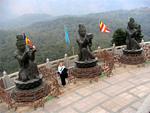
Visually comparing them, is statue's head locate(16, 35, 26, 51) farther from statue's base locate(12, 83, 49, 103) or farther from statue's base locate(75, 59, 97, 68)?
statue's base locate(75, 59, 97, 68)

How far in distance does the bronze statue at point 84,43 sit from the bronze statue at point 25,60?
9.83 feet

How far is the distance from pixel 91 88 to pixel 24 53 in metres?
3.67

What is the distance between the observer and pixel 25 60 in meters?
10.8

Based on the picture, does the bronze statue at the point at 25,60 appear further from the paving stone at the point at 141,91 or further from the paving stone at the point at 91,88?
the paving stone at the point at 141,91

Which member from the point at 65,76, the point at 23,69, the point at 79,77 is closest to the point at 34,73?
the point at 23,69

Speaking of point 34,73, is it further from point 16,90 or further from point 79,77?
point 79,77

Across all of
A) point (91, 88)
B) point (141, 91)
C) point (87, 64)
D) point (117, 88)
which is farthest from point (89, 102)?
point (87, 64)

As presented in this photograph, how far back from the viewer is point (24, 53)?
34.9 feet

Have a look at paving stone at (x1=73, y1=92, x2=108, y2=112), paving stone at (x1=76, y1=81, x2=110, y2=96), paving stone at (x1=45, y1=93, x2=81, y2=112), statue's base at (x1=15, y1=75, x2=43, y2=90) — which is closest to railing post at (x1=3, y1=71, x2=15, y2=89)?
statue's base at (x1=15, y1=75, x2=43, y2=90)

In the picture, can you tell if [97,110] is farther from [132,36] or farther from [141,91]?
[132,36]

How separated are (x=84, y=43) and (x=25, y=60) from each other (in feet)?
11.7

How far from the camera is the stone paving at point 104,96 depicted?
31.2 feet

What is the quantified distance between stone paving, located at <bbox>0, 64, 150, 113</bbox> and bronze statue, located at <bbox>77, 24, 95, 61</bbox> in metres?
1.40

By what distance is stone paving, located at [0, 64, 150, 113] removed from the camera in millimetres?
9523
